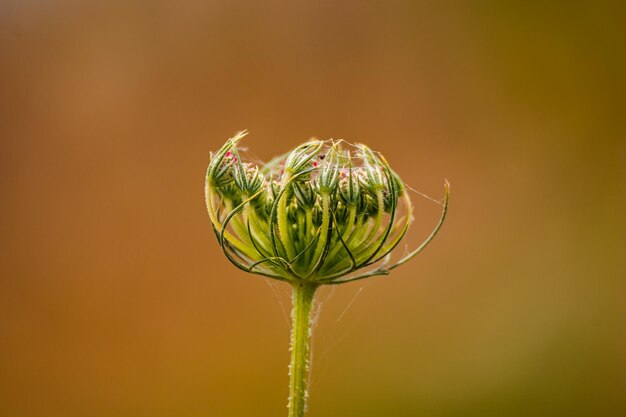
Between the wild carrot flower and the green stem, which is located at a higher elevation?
the wild carrot flower

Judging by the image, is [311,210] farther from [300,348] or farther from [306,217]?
[300,348]

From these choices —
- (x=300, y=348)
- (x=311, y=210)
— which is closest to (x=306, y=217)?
(x=311, y=210)

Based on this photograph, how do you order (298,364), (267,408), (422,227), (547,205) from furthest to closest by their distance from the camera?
(547,205) < (422,227) < (267,408) < (298,364)

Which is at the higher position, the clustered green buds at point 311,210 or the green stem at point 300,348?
the clustered green buds at point 311,210

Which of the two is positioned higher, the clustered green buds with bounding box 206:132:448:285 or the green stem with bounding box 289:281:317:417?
the clustered green buds with bounding box 206:132:448:285

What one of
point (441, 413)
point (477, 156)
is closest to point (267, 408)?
point (441, 413)

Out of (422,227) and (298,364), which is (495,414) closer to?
(422,227)
